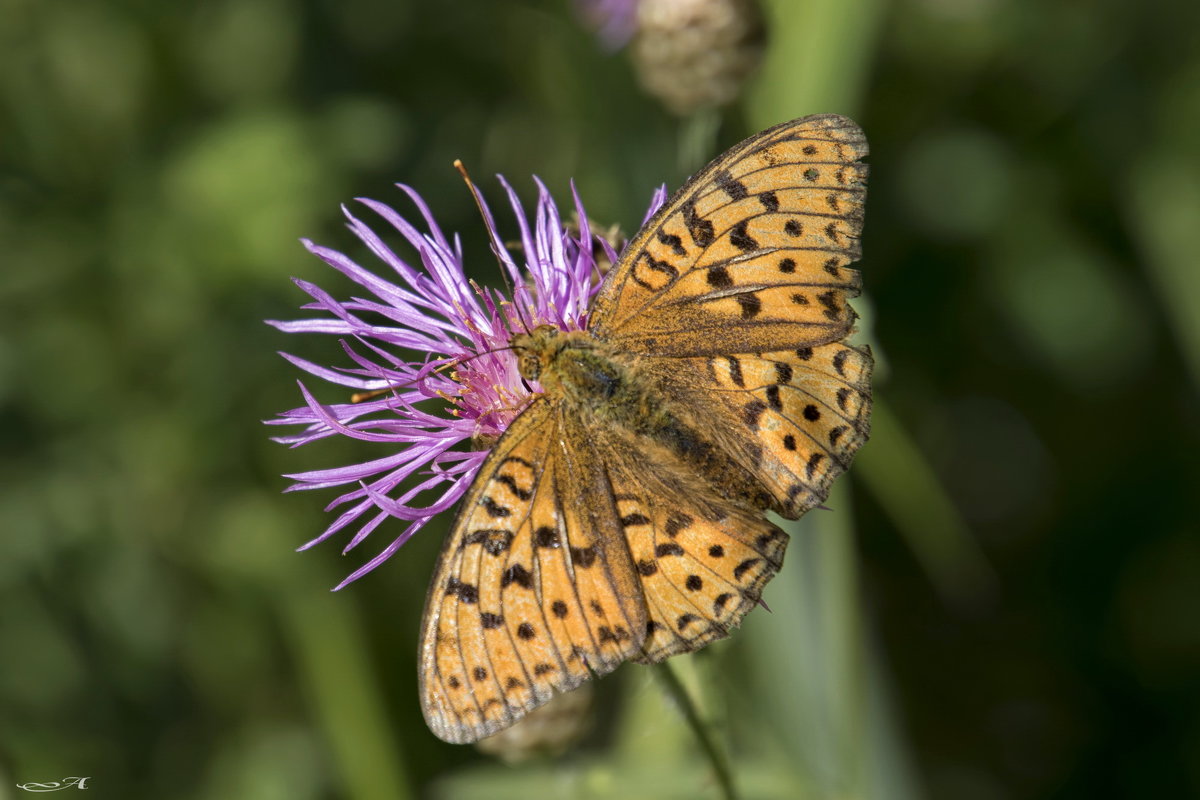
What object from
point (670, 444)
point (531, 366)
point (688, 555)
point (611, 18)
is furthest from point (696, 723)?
point (611, 18)

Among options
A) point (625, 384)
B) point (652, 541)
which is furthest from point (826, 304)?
point (652, 541)

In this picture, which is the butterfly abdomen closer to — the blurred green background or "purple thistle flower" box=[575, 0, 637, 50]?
the blurred green background

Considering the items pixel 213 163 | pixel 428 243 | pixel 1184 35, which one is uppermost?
pixel 213 163

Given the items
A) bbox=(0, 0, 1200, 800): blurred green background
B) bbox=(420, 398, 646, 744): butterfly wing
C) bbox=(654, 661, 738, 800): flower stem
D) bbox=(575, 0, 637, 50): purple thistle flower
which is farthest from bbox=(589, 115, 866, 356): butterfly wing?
bbox=(575, 0, 637, 50): purple thistle flower

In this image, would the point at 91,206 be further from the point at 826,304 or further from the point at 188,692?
the point at 826,304
